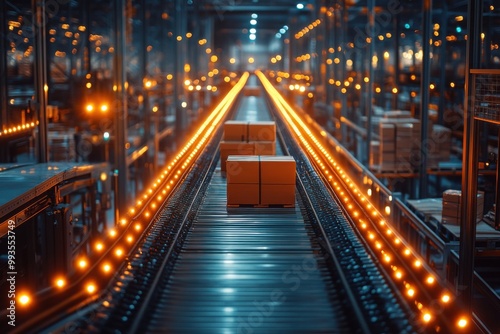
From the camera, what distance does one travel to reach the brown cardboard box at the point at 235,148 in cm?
1261

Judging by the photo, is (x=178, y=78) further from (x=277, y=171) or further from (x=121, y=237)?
(x=121, y=237)

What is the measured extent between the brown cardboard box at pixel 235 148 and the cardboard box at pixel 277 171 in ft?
9.62

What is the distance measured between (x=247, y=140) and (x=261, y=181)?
3.62m

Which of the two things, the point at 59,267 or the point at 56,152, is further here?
the point at 56,152

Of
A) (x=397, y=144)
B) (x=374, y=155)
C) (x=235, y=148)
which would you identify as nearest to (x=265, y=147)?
(x=235, y=148)

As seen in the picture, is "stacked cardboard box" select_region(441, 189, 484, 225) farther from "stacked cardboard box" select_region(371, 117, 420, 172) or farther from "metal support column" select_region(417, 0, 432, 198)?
"stacked cardboard box" select_region(371, 117, 420, 172)

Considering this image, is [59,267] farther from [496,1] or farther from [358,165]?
[496,1]

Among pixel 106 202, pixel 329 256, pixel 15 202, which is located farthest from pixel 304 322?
pixel 106 202

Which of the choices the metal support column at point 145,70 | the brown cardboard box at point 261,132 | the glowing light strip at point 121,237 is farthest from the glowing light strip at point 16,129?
the metal support column at point 145,70

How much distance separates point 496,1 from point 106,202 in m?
10.2

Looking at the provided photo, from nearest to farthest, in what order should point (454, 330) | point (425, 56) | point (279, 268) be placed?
1. point (454, 330)
2. point (279, 268)
3. point (425, 56)

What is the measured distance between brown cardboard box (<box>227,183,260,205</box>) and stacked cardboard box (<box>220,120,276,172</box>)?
2828mm

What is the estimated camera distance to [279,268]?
279 inches

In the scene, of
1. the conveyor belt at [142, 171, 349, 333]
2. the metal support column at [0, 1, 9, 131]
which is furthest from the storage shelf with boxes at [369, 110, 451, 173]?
the metal support column at [0, 1, 9, 131]
